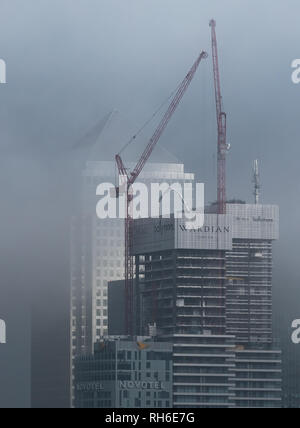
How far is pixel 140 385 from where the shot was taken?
270 ft

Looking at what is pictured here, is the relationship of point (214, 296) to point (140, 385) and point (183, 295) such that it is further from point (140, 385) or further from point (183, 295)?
point (140, 385)

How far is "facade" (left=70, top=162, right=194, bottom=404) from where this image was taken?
83.9m

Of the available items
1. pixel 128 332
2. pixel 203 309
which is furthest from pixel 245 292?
pixel 128 332

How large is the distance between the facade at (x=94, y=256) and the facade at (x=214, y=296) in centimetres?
157

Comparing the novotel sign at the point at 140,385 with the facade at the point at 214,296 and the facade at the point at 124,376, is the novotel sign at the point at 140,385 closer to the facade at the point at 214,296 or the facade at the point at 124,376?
the facade at the point at 124,376

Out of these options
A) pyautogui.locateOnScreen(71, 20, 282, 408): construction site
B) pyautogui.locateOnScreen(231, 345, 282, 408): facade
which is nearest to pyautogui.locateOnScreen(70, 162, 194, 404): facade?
pyautogui.locateOnScreen(71, 20, 282, 408): construction site

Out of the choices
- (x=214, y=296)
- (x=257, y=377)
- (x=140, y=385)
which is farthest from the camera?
(x=214, y=296)

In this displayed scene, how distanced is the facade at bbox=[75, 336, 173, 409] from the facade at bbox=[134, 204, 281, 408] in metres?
1.38

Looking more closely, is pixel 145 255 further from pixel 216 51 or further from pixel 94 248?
pixel 216 51

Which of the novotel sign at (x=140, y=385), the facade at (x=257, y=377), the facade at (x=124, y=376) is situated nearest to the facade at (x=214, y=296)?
the facade at (x=257, y=377)

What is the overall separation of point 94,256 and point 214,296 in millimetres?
8969

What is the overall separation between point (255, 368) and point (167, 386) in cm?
597

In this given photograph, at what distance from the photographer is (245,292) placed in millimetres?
97438

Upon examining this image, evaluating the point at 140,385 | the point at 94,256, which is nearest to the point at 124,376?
the point at 140,385
